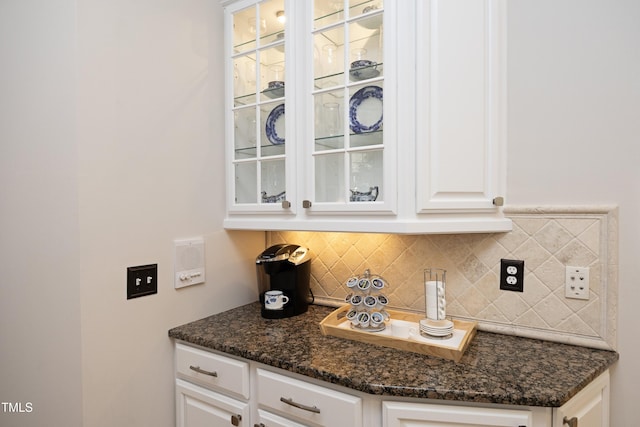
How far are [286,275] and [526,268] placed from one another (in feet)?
3.16

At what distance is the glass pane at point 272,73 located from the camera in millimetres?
1572

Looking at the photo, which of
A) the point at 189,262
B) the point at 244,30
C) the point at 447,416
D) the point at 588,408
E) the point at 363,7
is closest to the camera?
the point at 447,416

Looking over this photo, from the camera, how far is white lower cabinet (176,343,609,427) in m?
0.99

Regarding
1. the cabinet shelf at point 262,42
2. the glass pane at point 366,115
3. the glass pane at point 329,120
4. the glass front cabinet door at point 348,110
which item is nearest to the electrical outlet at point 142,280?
the glass front cabinet door at point 348,110

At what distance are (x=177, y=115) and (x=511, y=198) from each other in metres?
1.37

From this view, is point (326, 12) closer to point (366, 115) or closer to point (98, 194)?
point (366, 115)

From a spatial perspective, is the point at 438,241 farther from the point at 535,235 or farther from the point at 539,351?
the point at 539,351

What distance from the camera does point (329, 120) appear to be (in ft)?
4.75

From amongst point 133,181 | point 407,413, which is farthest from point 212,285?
point 407,413

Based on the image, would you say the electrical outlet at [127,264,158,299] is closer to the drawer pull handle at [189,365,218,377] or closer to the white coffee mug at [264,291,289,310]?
the drawer pull handle at [189,365,218,377]

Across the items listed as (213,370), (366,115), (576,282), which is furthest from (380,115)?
(213,370)

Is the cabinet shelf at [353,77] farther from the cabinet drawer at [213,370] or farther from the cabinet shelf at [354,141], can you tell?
the cabinet drawer at [213,370]

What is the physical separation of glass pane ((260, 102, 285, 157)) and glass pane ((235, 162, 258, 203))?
104 millimetres

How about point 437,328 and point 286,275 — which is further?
point 286,275
